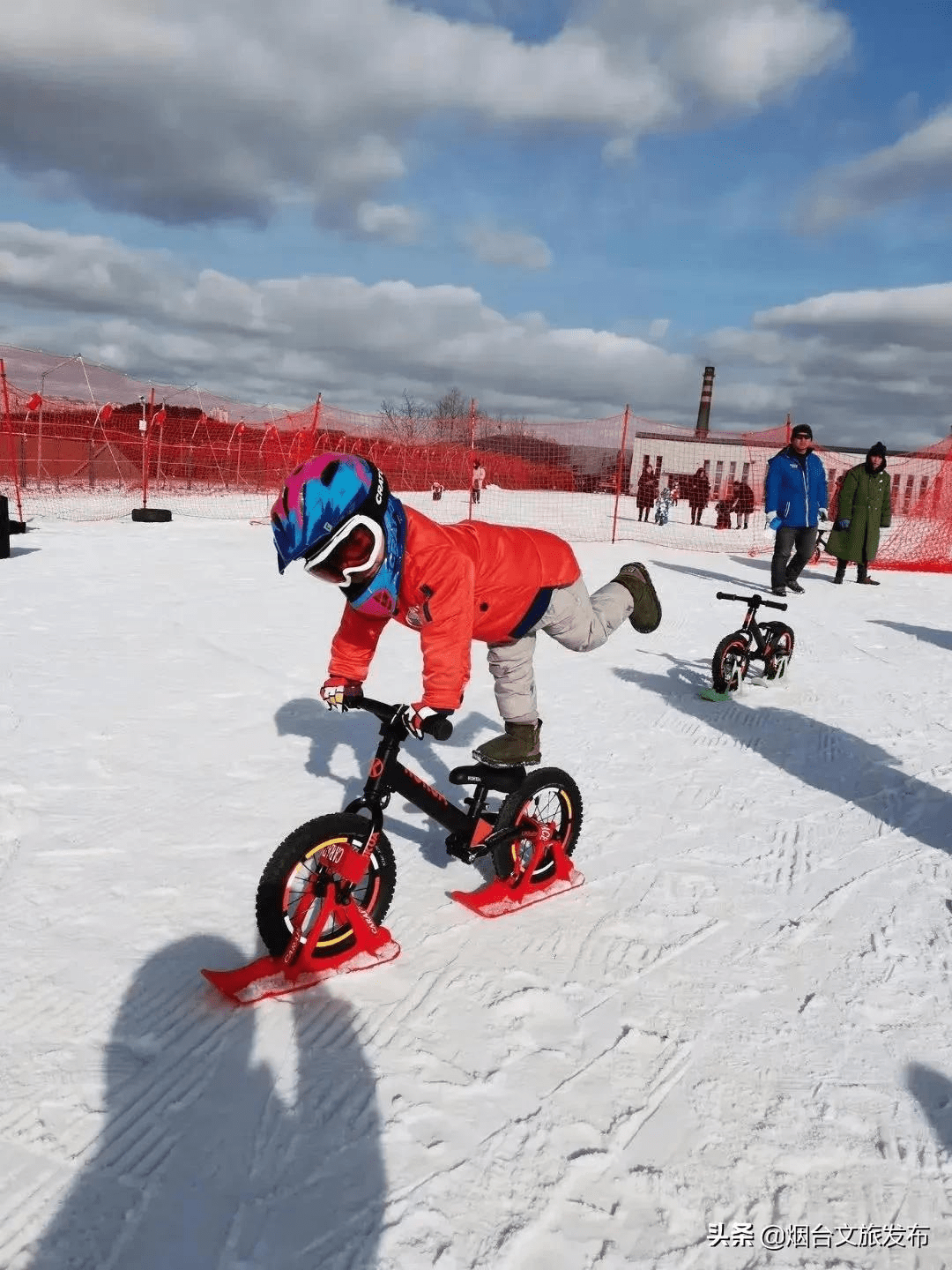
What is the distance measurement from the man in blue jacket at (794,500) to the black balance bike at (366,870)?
909 cm

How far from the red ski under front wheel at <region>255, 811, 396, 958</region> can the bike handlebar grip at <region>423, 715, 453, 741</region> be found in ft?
1.29

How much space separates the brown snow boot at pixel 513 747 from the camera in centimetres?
384

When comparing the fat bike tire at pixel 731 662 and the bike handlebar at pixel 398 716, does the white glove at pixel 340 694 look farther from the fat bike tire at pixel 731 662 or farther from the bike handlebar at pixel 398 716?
the fat bike tire at pixel 731 662

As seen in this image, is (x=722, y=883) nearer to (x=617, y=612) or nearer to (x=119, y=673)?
(x=617, y=612)

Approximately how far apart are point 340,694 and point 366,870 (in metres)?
0.64

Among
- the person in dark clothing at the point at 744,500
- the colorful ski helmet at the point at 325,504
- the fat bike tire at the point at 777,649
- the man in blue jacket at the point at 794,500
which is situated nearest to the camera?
the colorful ski helmet at the point at 325,504

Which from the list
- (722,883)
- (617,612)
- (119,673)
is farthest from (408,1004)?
(119,673)

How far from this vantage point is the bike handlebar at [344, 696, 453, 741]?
283cm

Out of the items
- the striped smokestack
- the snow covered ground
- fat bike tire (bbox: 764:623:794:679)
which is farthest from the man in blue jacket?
the striped smokestack

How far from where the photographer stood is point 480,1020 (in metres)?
2.78

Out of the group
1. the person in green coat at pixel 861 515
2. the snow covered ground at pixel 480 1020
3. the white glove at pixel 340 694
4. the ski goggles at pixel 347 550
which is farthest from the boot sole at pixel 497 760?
the person in green coat at pixel 861 515

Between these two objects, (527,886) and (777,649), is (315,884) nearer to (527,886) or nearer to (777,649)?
(527,886)

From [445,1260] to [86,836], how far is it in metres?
2.59

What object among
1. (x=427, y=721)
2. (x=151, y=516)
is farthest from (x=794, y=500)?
(x=151, y=516)
